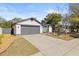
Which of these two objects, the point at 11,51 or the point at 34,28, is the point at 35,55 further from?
the point at 34,28

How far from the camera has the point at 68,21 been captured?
19281 millimetres

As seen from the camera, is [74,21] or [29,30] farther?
[29,30]

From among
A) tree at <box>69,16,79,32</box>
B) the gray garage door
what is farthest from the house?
tree at <box>69,16,79,32</box>

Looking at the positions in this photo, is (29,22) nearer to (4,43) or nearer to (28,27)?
(28,27)

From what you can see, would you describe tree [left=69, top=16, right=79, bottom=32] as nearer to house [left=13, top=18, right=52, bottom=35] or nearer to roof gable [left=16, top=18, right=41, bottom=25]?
house [left=13, top=18, right=52, bottom=35]

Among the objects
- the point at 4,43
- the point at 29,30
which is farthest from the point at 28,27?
the point at 4,43

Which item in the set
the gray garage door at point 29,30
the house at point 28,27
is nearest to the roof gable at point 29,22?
the house at point 28,27

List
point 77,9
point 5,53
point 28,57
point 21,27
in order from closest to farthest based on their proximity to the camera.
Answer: point 28,57, point 5,53, point 77,9, point 21,27

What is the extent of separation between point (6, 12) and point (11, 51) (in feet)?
17.4

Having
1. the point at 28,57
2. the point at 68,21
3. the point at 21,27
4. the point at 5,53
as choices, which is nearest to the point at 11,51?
the point at 5,53

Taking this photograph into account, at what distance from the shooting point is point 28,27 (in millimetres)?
22703

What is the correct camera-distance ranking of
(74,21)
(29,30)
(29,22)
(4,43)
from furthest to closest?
(29,22) < (29,30) < (74,21) < (4,43)

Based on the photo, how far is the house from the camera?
21562 millimetres

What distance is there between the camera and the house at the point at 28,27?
849 inches
